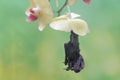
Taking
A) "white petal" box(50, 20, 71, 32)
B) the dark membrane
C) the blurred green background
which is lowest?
the blurred green background

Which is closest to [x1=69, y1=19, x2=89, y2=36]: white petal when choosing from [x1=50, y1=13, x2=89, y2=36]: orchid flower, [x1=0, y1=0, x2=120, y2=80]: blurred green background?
[x1=50, y1=13, x2=89, y2=36]: orchid flower

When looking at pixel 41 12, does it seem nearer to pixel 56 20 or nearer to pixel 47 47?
pixel 56 20

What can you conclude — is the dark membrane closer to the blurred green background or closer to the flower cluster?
the flower cluster

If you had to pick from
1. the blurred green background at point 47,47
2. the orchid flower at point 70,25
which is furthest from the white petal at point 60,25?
the blurred green background at point 47,47

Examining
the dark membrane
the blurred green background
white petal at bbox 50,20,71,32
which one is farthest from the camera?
the blurred green background

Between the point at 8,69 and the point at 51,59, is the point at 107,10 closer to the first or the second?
the point at 51,59

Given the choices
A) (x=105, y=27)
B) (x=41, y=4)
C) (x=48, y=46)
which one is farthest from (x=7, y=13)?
(x=41, y=4)
